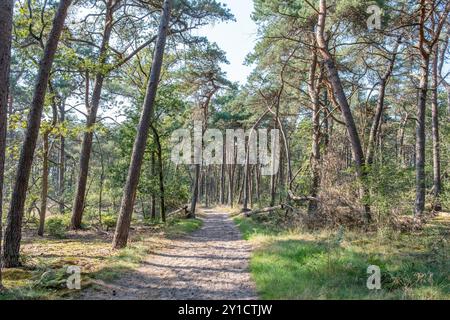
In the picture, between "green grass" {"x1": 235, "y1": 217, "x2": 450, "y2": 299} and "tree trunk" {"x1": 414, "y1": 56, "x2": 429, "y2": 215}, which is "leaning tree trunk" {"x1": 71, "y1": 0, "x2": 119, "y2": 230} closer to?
"green grass" {"x1": 235, "y1": 217, "x2": 450, "y2": 299}

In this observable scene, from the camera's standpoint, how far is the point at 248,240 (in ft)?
38.2

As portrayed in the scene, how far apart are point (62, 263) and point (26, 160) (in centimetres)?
232

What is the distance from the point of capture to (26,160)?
6848 millimetres

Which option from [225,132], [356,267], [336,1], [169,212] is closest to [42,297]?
[356,267]

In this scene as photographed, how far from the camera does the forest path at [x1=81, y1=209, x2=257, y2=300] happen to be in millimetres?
5715

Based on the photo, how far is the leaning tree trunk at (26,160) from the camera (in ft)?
21.8

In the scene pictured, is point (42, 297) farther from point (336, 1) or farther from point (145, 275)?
point (336, 1)

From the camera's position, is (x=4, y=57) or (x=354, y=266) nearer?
(x=4, y=57)

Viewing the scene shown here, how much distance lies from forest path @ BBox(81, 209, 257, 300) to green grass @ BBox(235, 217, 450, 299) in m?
0.38

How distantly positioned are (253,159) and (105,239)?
2297 centimetres

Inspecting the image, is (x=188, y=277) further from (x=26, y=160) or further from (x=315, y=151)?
(x=315, y=151)

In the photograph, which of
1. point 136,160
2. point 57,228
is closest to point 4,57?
point 136,160

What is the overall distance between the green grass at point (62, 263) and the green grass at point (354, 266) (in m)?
2.98

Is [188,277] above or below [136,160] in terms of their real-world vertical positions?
below
